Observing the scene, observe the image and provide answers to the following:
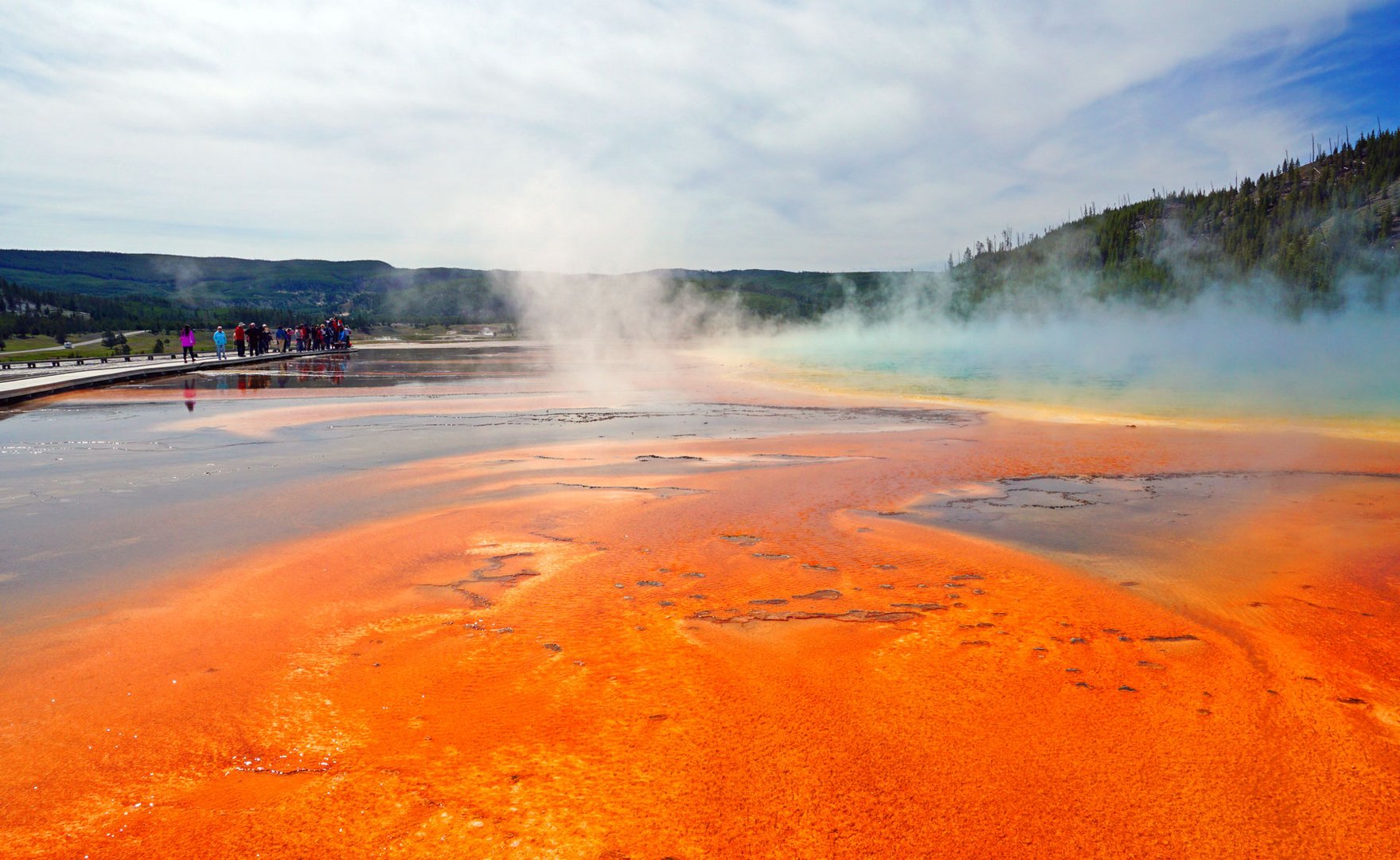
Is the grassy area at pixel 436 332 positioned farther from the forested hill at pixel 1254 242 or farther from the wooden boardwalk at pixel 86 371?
the forested hill at pixel 1254 242

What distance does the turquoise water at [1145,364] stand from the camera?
19219 millimetres

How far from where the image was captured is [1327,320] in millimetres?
63594

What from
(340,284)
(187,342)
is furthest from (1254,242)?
(340,284)

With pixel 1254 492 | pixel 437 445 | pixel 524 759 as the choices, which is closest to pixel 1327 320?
pixel 1254 492

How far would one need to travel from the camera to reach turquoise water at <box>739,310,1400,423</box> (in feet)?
63.1

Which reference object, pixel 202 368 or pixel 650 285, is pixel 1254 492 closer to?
pixel 202 368

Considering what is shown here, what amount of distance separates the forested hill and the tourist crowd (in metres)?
76.5

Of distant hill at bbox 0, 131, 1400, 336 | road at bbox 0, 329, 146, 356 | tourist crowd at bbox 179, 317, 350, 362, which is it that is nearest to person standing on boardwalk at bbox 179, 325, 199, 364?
tourist crowd at bbox 179, 317, 350, 362

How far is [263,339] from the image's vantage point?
36656mm

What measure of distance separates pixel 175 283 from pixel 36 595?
190 metres

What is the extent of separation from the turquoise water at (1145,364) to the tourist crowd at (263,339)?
2302 cm

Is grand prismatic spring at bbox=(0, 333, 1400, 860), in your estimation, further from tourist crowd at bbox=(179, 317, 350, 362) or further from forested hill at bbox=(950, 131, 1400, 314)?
forested hill at bbox=(950, 131, 1400, 314)

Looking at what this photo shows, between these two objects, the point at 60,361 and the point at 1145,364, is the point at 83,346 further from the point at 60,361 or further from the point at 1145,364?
the point at 1145,364

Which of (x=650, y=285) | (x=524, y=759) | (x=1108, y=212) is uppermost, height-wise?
(x=1108, y=212)
